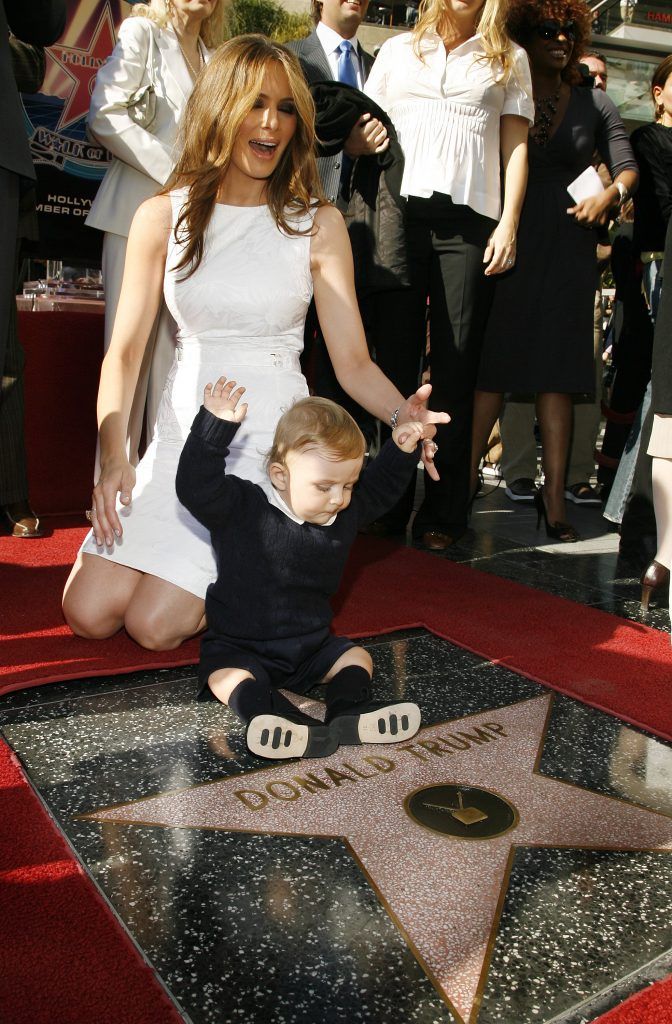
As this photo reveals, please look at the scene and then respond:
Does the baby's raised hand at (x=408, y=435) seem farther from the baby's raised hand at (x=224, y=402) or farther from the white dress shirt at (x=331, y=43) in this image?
the white dress shirt at (x=331, y=43)

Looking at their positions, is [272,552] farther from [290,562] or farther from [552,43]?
[552,43]

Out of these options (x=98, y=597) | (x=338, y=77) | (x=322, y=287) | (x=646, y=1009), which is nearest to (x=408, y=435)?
(x=322, y=287)

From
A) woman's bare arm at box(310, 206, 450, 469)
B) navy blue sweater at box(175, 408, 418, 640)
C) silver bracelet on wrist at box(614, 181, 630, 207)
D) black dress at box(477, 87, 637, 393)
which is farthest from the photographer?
black dress at box(477, 87, 637, 393)

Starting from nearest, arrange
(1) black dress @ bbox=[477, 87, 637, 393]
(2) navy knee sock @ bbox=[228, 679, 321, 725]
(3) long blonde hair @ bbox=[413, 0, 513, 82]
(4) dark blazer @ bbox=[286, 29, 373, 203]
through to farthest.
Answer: (2) navy knee sock @ bbox=[228, 679, 321, 725], (3) long blonde hair @ bbox=[413, 0, 513, 82], (4) dark blazer @ bbox=[286, 29, 373, 203], (1) black dress @ bbox=[477, 87, 637, 393]

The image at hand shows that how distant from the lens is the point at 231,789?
5.76 ft

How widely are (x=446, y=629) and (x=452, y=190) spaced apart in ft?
5.37

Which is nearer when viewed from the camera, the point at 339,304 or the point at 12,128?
the point at 12,128

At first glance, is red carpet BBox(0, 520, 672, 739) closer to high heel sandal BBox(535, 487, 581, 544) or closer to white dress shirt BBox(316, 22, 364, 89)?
high heel sandal BBox(535, 487, 581, 544)

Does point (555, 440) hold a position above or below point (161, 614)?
above

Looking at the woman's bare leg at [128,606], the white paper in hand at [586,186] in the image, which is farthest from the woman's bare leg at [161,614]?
the white paper in hand at [586,186]

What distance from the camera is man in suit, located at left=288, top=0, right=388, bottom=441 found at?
11.1 feet

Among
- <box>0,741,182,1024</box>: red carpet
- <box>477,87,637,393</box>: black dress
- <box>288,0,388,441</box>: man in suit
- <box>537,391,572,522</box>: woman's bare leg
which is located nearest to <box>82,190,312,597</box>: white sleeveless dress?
<box>288,0,388,441</box>: man in suit

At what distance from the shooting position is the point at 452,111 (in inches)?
136

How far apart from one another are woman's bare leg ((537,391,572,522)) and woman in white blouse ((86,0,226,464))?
65.1 inches
